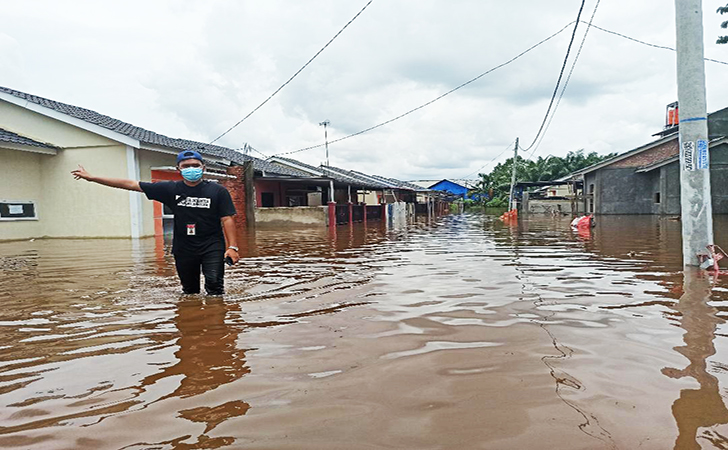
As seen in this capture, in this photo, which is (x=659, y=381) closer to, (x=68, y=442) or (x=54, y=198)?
(x=68, y=442)

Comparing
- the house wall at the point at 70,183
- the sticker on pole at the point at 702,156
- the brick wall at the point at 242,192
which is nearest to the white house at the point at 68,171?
the house wall at the point at 70,183

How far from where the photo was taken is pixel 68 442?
208cm

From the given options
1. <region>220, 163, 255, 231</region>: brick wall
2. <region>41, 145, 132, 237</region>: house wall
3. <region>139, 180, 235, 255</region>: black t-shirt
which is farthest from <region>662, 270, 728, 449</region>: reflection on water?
<region>220, 163, 255, 231</region>: brick wall

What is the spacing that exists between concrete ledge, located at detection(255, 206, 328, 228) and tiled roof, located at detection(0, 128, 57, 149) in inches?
335

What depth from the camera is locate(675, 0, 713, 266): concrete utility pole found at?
6.10m

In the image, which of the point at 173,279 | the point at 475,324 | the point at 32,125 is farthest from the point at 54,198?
the point at 475,324

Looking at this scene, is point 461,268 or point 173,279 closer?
point 173,279

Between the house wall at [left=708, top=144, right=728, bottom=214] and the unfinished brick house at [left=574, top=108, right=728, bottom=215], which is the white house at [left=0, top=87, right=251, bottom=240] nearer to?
the unfinished brick house at [left=574, top=108, right=728, bottom=215]

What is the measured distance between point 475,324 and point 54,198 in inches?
601

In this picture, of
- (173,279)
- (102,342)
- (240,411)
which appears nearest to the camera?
(240,411)

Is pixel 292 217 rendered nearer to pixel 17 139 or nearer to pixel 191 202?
pixel 17 139

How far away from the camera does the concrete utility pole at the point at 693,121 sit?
6.10 meters

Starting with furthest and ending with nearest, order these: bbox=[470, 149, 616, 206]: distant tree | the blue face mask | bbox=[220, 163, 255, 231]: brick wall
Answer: bbox=[470, 149, 616, 206]: distant tree → bbox=[220, 163, 255, 231]: brick wall → the blue face mask

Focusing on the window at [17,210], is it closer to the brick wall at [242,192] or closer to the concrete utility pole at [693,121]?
the brick wall at [242,192]
